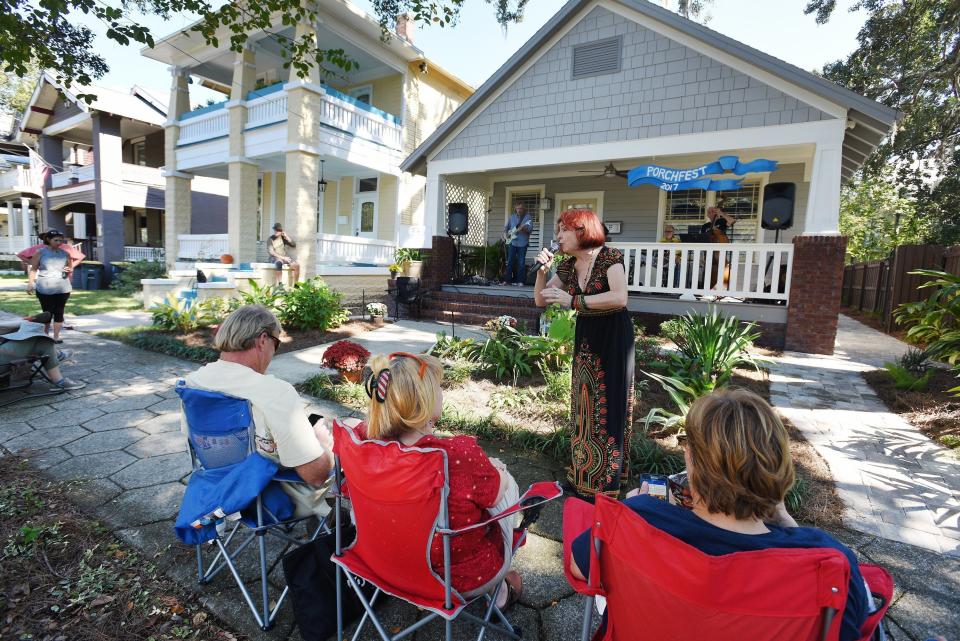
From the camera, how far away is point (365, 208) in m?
15.4

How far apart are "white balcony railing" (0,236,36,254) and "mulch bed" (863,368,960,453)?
107ft

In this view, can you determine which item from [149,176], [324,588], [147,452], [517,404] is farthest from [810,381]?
[149,176]

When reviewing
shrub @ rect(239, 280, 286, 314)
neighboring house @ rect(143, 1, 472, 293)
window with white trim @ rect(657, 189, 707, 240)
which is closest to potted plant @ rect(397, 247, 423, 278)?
neighboring house @ rect(143, 1, 472, 293)

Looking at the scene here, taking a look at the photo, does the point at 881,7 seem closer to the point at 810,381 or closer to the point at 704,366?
the point at 810,381

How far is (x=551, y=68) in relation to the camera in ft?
31.2

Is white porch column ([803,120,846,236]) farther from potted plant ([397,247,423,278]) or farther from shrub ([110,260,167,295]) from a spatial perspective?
shrub ([110,260,167,295])

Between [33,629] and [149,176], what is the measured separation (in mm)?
21734

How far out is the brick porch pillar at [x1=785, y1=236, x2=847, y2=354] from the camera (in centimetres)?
716

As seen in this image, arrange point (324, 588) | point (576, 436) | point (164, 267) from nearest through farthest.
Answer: point (324, 588) → point (576, 436) → point (164, 267)

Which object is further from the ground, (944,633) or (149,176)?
(149,176)

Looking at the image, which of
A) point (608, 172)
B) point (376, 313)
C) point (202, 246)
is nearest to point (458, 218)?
point (376, 313)

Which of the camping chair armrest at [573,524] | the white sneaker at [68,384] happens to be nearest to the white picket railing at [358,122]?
the white sneaker at [68,384]

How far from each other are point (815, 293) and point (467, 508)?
776 cm

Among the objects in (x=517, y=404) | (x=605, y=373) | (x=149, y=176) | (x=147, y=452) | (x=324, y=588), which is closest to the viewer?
(x=324, y=588)
